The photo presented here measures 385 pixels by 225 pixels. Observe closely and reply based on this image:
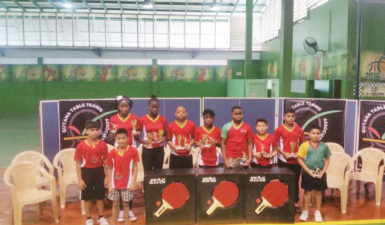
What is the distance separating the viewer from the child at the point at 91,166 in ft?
15.3

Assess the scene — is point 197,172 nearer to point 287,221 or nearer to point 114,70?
point 287,221

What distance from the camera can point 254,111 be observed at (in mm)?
7652

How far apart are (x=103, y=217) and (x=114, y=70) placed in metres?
13.5

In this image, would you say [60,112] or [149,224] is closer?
[149,224]

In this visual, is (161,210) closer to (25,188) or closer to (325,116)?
(25,188)

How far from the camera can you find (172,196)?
4.51 metres

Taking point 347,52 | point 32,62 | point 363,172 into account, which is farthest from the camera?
point 32,62

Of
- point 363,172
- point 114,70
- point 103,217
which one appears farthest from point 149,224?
point 114,70

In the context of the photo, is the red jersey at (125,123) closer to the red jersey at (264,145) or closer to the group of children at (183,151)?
the group of children at (183,151)

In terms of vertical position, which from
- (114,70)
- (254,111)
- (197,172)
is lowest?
(197,172)

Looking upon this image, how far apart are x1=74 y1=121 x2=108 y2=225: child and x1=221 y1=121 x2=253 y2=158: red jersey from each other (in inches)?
70.2

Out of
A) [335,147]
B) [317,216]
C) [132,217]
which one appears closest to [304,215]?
[317,216]

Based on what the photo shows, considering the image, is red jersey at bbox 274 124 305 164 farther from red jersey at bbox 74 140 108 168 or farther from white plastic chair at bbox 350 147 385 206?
red jersey at bbox 74 140 108 168

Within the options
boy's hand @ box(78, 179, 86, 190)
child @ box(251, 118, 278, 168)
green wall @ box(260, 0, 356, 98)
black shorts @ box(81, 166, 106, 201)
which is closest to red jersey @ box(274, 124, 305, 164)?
child @ box(251, 118, 278, 168)
